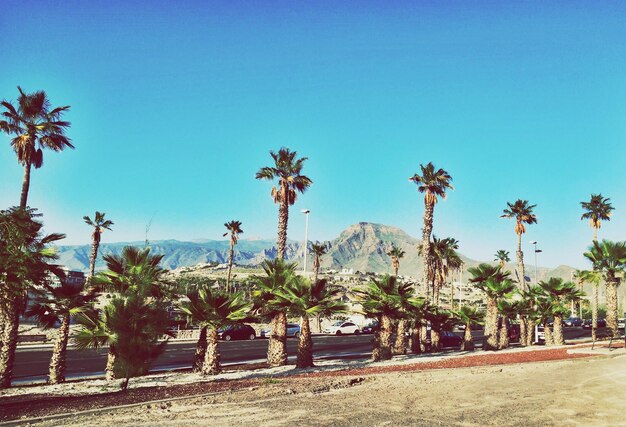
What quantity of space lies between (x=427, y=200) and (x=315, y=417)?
30.8m

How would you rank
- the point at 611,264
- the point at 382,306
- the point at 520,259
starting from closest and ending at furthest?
the point at 382,306
the point at 611,264
the point at 520,259

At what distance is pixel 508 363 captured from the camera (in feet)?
72.3

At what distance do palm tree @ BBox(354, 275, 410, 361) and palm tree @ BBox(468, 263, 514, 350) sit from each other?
855 centimetres

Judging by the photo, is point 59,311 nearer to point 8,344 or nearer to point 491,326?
point 8,344

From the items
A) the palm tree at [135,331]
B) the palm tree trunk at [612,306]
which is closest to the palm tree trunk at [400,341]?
the palm tree at [135,331]

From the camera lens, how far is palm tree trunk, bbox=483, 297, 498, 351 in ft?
105

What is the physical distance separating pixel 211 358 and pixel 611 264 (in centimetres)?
3683

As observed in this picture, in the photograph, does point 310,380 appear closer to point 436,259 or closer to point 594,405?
point 594,405

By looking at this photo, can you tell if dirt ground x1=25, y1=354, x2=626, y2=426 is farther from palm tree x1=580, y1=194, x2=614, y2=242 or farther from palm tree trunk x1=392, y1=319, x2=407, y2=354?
palm tree x1=580, y1=194, x2=614, y2=242

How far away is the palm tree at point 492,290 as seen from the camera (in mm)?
31391

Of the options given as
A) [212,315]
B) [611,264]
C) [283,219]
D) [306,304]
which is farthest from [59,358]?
[611,264]

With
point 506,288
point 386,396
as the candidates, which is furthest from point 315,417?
point 506,288

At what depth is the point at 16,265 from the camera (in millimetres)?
12797

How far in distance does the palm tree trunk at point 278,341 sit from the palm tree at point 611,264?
32067 millimetres
